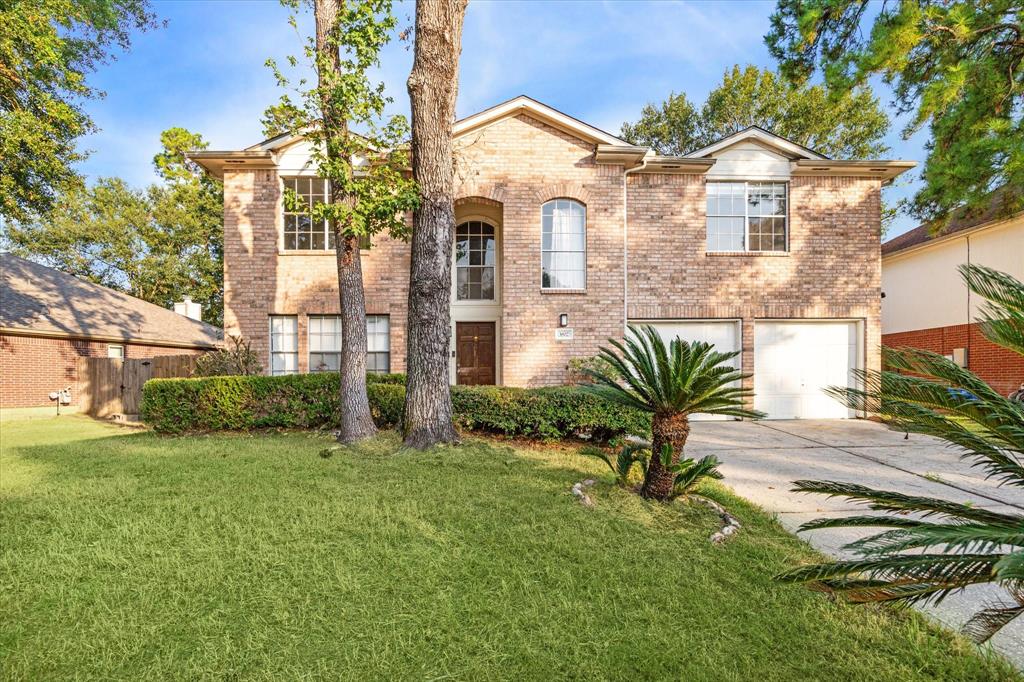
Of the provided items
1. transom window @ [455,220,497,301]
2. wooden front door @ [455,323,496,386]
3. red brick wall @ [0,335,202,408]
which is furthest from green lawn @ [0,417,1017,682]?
red brick wall @ [0,335,202,408]

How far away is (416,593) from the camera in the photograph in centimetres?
259

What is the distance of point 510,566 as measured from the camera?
2.90 m

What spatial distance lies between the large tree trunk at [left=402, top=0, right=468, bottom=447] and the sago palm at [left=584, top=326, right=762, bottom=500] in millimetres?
2878

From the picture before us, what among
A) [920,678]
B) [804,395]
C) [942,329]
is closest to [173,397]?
[920,678]

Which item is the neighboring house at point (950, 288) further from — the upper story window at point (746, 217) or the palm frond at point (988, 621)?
the palm frond at point (988, 621)

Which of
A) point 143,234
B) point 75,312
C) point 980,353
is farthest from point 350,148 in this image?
point 143,234

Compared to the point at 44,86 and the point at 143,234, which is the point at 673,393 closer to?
the point at 44,86

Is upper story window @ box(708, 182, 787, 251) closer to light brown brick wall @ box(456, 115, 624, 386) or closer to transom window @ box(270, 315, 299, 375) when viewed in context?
light brown brick wall @ box(456, 115, 624, 386)

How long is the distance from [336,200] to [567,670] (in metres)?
6.93

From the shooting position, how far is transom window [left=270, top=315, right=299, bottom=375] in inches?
412

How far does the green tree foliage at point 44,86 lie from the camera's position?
9445 millimetres

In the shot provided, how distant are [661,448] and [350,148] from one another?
6.17 metres

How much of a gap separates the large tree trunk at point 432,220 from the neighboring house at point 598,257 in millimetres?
3500

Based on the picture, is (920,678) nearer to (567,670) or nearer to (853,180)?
(567,670)
